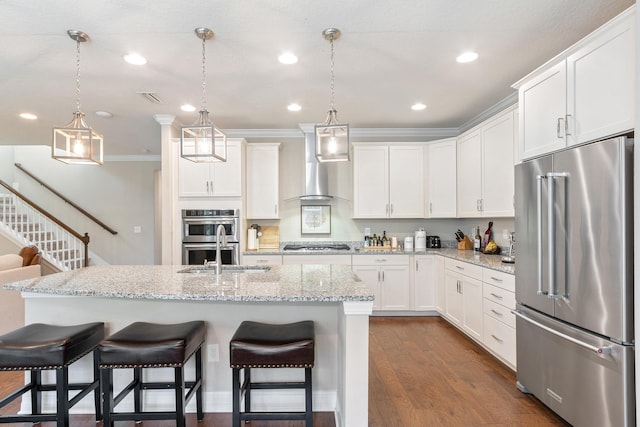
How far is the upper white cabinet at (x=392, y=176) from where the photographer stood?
466 cm

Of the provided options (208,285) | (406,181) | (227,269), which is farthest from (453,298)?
(208,285)

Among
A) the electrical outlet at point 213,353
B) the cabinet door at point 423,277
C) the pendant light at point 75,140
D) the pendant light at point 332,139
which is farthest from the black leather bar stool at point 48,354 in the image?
the cabinet door at point 423,277

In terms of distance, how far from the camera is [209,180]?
436cm

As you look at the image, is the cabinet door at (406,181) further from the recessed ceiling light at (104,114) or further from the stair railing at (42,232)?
the stair railing at (42,232)

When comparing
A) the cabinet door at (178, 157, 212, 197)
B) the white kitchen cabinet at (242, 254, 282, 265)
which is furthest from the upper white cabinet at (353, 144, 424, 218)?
the cabinet door at (178, 157, 212, 197)

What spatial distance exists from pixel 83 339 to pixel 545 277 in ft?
9.33

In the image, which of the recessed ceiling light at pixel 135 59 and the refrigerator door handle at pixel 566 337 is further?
the recessed ceiling light at pixel 135 59

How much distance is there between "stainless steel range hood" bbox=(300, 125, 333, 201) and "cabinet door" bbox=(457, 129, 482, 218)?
1741 millimetres

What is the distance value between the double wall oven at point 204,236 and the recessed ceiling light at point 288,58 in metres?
2.18

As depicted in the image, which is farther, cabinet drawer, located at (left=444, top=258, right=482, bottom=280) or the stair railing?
the stair railing

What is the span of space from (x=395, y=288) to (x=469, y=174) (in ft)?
5.62

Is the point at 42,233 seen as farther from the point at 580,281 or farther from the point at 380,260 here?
the point at 580,281

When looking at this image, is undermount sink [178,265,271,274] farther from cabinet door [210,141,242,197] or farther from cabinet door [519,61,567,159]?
cabinet door [519,61,567,159]

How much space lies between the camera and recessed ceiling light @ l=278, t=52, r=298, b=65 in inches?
105
